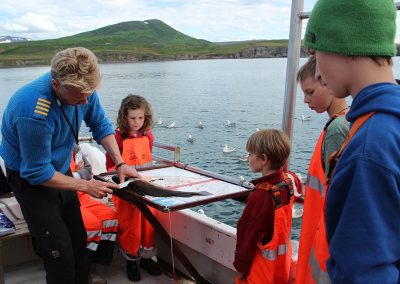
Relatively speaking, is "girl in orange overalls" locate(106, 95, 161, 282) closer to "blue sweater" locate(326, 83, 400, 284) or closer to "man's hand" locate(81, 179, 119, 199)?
"man's hand" locate(81, 179, 119, 199)

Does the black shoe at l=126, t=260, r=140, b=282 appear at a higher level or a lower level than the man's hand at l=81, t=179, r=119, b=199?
lower

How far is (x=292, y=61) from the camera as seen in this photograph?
107 inches

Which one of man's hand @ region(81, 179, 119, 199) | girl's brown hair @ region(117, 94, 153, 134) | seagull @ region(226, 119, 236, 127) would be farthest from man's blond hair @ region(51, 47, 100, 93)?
seagull @ region(226, 119, 236, 127)

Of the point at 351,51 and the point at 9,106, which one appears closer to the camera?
the point at 351,51

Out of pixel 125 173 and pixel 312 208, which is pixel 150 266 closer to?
pixel 125 173

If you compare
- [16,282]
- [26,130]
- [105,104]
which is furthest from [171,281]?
[105,104]

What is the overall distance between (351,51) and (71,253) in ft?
7.41

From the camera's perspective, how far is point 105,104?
2764 cm

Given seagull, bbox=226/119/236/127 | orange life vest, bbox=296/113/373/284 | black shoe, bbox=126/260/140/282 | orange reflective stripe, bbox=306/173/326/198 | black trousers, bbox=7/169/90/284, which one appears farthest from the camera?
seagull, bbox=226/119/236/127

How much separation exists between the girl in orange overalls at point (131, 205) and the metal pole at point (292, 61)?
1412 millimetres

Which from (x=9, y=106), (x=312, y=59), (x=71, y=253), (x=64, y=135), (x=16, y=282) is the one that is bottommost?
(x=16, y=282)

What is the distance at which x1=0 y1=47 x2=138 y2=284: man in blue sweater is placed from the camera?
2.42 metres

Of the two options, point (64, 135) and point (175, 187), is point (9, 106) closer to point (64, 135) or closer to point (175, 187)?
point (64, 135)

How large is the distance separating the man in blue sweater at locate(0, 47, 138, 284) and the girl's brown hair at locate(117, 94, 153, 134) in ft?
3.15
